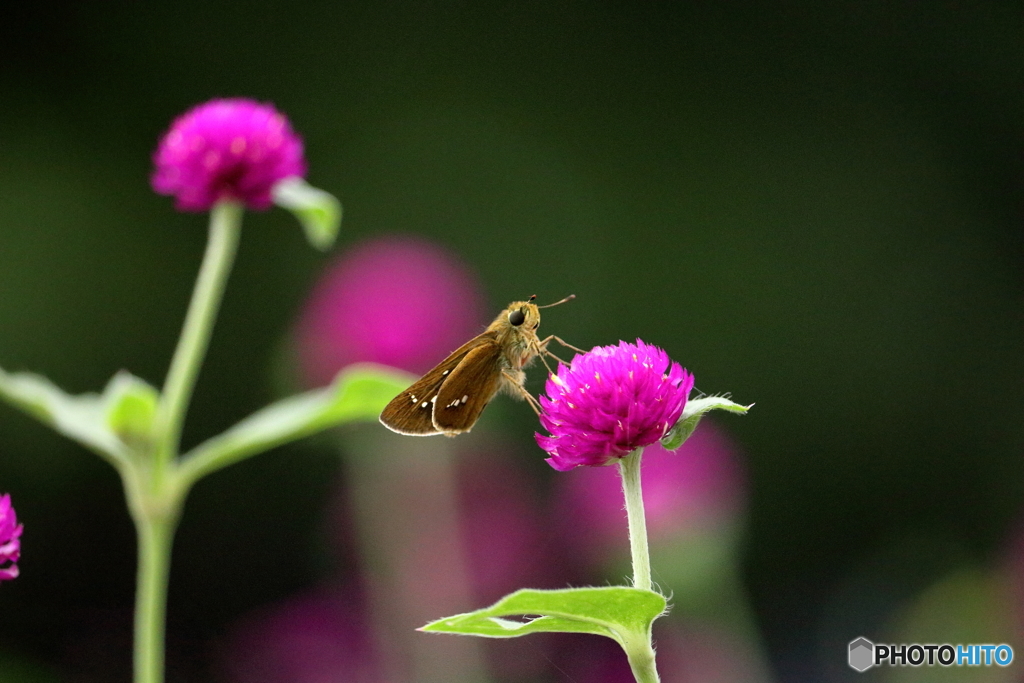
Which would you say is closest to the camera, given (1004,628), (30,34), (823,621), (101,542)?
(1004,628)

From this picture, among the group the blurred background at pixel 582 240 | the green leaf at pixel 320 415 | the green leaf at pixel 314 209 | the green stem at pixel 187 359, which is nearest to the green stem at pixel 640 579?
the green leaf at pixel 320 415

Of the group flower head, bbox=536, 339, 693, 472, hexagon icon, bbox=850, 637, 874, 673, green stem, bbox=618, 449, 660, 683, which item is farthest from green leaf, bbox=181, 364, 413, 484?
hexagon icon, bbox=850, 637, 874, 673

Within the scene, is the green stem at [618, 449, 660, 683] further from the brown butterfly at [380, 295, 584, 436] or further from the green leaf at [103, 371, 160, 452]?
the green leaf at [103, 371, 160, 452]

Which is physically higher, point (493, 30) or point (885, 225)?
point (493, 30)

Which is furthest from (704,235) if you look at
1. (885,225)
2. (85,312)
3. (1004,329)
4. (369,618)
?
(369,618)

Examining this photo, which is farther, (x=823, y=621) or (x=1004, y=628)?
(x=823, y=621)

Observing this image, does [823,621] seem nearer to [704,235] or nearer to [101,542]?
[704,235]

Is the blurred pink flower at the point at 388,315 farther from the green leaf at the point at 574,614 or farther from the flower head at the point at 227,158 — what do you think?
the green leaf at the point at 574,614

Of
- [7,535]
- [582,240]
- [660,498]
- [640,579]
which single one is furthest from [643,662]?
[582,240]
